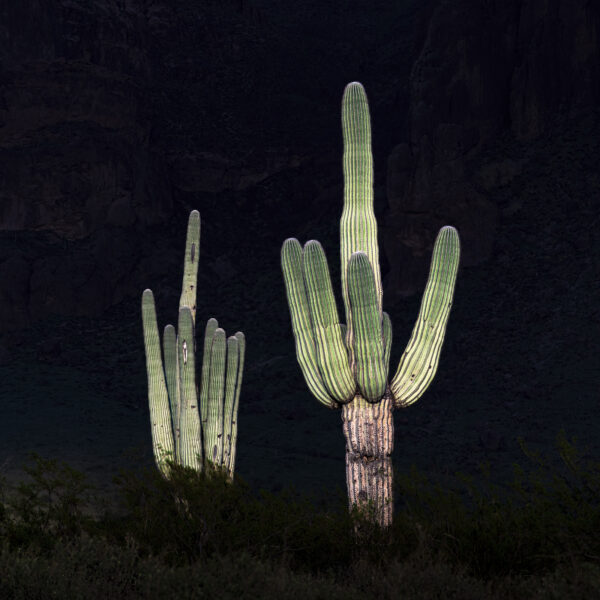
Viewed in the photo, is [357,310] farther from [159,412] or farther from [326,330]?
[159,412]

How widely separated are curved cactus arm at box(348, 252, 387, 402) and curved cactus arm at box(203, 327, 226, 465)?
4.08 m

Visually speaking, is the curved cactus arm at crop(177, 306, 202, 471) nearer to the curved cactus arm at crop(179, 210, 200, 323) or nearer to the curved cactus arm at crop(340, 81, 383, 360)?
the curved cactus arm at crop(179, 210, 200, 323)

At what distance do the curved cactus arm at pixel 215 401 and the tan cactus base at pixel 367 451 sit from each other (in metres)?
3.75

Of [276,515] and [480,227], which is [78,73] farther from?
[276,515]

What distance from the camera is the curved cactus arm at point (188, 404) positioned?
12617 millimetres

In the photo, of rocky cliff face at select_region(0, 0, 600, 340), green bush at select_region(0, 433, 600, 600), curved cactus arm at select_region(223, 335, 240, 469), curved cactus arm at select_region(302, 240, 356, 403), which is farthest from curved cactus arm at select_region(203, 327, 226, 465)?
rocky cliff face at select_region(0, 0, 600, 340)

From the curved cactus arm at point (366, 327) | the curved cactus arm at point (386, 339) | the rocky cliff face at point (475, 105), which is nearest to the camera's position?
the curved cactus arm at point (366, 327)

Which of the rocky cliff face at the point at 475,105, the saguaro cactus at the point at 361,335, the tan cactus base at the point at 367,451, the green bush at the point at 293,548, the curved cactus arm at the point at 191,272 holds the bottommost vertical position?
the green bush at the point at 293,548

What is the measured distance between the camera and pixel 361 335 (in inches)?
360

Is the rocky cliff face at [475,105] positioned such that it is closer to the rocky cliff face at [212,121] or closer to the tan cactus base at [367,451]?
the rocky cliff face at [212,121]

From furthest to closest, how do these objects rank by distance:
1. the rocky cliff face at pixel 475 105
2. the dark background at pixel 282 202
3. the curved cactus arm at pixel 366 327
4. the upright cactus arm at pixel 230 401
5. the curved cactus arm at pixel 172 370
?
the rocky cliff face at pixel 475 105 → the dark background at pixel 282 202 → the curved cactus arm at pixel 172 370 → the upright cactus arm at pixel 230 401 → the curved cactus arm at pixel 366 327

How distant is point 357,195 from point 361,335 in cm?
176

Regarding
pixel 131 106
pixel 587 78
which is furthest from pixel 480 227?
pixel 131 106

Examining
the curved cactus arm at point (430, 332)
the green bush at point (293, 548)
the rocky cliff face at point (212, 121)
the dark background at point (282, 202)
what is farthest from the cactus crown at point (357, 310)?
the rocky cliff face at point (212, 121)
